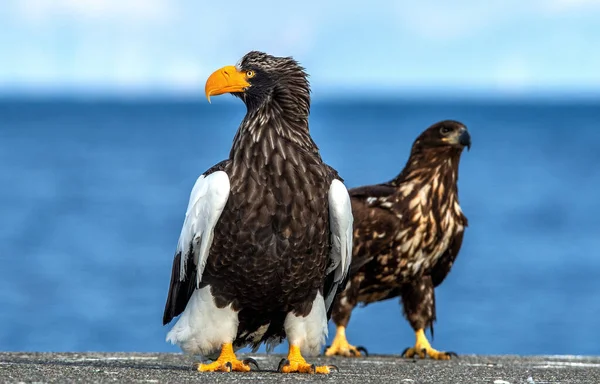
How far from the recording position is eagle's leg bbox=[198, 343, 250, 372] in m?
8.35

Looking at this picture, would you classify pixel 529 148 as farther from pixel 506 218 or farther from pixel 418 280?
pixel 418 280

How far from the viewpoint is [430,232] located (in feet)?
37.3

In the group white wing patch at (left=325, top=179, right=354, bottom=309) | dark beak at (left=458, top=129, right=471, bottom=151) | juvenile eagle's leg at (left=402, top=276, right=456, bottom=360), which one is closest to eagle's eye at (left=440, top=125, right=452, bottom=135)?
dark beak at (left=458, top=129, right=471, bottom=151)

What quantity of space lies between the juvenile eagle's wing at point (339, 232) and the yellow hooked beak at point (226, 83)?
872 millimetres

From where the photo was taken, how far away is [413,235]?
11.4 metres

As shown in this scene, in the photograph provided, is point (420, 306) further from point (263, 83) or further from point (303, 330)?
point (263, 83)

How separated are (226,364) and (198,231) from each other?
807 mm

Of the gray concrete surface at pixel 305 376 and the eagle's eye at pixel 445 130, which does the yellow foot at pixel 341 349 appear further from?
the eagle's eye at pixel 445 130

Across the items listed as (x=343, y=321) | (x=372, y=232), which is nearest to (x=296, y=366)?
(x=372, y=232)

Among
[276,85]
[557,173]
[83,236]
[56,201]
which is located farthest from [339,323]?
[557,173]

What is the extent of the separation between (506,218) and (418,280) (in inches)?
1649

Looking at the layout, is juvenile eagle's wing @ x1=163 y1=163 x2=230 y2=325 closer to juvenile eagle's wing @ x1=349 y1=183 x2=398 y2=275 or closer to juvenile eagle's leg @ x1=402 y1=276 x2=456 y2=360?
juvenile eagle's wing @ x1=349 y1=183 x2=398 y2=275

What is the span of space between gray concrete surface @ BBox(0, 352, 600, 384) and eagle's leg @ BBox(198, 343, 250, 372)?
4.9 inches

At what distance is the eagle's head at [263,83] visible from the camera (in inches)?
345
